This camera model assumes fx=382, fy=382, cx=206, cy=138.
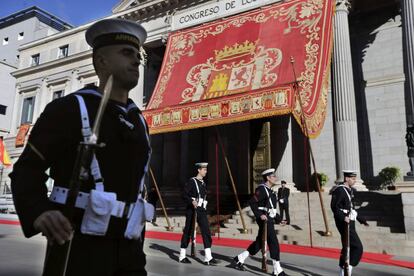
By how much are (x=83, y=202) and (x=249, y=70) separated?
44.9 feet

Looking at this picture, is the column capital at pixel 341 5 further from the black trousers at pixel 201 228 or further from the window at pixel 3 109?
the window at pixel 3 109

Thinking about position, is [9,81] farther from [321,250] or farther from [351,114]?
[321,250]

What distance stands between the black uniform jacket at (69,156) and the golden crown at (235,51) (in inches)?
554

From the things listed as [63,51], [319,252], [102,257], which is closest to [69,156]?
[102,257]

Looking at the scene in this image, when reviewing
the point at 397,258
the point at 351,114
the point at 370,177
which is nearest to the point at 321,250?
the point at 397,258

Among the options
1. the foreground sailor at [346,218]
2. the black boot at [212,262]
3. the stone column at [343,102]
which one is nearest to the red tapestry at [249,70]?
the stone column at [343,102]

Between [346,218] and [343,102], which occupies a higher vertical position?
[343,102]

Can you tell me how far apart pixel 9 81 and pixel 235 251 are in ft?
128

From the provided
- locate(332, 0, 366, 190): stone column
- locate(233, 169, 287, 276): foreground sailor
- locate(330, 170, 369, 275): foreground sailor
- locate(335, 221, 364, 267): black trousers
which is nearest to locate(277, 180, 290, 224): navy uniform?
locate(332, 0, 366, 190): stone column

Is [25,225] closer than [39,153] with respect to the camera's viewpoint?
Yes

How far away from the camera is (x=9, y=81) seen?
41.1m

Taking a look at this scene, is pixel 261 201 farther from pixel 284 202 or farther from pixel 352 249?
pixel 284 202

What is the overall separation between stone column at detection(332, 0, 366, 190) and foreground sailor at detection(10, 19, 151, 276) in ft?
45.5

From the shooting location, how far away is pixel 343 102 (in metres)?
15.5
